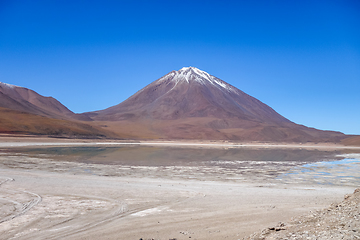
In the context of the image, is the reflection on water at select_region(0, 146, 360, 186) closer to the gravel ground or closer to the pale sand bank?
the pale sand bank

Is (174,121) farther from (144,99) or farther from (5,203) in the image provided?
(5,203)

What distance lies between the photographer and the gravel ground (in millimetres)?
4501

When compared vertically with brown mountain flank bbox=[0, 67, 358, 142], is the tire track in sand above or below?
below

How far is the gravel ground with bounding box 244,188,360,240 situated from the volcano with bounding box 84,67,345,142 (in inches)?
4034

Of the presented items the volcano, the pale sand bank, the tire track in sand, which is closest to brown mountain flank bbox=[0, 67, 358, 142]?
the volcano

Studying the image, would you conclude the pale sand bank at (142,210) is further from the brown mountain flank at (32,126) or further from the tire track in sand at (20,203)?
the brown mountain flank at (32,126)

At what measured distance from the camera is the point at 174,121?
146m

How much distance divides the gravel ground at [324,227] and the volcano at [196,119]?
336 ft

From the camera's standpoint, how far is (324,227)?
4934mm

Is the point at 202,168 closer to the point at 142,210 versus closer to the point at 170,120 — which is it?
the point at 142,210

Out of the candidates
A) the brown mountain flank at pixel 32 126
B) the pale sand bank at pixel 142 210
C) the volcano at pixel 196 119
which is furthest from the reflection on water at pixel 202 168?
the volcano at pixel 196 119

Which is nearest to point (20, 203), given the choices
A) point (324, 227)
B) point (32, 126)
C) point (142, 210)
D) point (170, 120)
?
point (142, 210)

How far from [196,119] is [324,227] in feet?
470

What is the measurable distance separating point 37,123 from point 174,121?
73762 mm
